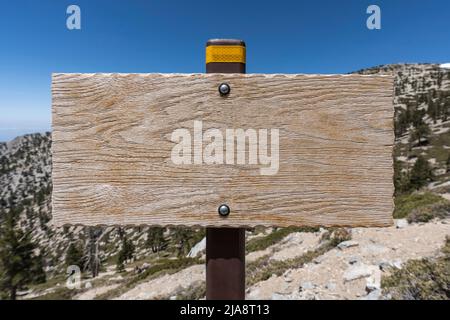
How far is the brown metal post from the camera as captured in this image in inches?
62.0

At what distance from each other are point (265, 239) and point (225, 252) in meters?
16.3

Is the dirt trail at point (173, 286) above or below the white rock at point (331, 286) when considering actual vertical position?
below

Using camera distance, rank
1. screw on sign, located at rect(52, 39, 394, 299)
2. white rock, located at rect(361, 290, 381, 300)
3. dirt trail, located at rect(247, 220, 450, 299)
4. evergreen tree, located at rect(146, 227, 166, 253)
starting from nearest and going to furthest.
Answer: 1. screw on sign, located at rect(52, 39, 394, 299)
2. white rock, located at rect(361, 290, 381, 300)
3. dirt trail, located at rect(247, 220, 450, 299)
4. evergreen tree, located at rect(146, 227, 166, 253)

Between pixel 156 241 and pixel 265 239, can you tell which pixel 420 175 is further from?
pixel 156 241

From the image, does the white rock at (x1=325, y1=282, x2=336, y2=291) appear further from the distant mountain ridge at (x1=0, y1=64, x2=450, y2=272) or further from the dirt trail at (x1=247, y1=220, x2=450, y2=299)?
the distant mountain ridge at (x1=0, y1=64, x2=450, y2=272)

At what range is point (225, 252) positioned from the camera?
1.59 meters

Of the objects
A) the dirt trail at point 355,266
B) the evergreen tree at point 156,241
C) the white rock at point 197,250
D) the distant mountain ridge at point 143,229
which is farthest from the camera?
the evergreen tree at point 156,241

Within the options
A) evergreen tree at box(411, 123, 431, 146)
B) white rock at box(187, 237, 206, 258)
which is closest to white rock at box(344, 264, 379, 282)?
white rock at box(187, 237, 206, 258)

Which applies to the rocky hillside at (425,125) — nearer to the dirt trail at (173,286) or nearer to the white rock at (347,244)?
the dirt trail at (173,286)

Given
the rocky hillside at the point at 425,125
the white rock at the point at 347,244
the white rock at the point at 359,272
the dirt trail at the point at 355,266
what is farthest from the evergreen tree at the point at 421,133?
the white rock at the point at 359,272

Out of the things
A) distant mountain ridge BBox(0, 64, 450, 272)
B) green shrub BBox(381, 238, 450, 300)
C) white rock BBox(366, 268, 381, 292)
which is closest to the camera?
green shrub BBox(381, 238, 450, 300)

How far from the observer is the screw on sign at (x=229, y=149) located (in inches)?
57.2
